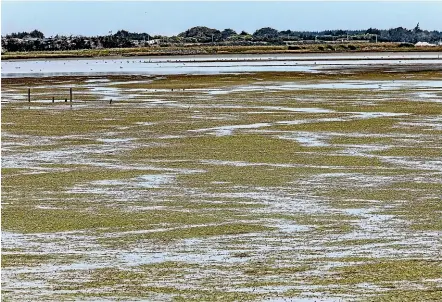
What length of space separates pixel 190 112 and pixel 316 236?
88.6 feet

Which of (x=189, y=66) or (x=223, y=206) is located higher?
(x=223, y=206)

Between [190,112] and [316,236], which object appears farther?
[190,112]

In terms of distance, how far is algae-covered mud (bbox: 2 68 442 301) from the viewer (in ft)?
47.2

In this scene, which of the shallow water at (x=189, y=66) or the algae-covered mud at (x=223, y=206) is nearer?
the algae-covered mud at (x=223, y=206)

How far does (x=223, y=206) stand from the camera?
20594mm

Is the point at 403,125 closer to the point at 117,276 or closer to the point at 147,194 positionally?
the point at 147,194

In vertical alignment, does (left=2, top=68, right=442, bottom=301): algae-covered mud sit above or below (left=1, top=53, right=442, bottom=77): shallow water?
above

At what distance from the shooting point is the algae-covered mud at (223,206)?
567 inches

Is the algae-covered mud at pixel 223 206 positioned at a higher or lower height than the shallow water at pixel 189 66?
higher

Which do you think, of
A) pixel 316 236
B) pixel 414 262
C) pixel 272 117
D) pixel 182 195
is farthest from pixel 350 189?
pixel 272 117

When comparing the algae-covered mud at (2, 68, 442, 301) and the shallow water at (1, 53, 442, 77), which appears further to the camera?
the shallow water at (1, 53, 442, 77)

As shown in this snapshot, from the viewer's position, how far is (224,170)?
2591 centimetres

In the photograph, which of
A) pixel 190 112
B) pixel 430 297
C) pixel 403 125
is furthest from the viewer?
pixel 190 112

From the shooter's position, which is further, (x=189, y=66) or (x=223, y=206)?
(x=189, y=66)
